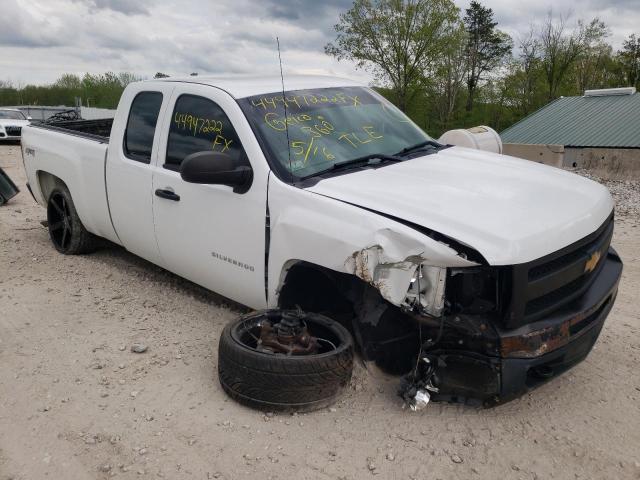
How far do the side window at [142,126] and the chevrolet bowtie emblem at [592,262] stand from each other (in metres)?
3.09

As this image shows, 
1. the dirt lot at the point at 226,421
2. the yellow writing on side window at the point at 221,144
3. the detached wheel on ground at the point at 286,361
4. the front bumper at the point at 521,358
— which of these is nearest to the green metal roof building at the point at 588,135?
the dirt lot at the point at 226,421

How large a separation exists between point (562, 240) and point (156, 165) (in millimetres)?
2851

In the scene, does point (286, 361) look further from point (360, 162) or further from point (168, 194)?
point (168, 194)

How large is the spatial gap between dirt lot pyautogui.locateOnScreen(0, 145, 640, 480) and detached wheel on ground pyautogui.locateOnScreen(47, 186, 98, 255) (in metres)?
1.47

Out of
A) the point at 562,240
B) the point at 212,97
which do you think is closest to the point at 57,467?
the point at 212,97

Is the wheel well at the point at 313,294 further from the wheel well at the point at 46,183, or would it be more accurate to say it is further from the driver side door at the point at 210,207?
the wheel well at the point at 46,183

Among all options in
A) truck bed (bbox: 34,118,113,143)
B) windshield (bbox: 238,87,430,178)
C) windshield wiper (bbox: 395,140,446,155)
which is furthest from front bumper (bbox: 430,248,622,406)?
truck bed (bbox: 34,118,113,143)

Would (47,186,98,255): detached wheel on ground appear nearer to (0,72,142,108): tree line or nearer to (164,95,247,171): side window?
(164,95,247,171): side window

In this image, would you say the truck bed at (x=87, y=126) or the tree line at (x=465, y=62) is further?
the tree line at (x=465, y=62)

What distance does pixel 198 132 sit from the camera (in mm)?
4020

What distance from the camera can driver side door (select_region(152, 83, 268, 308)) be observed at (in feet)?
11.7

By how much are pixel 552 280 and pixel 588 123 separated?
601 inches

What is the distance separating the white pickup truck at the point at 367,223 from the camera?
2773mm

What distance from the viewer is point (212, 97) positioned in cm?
393
